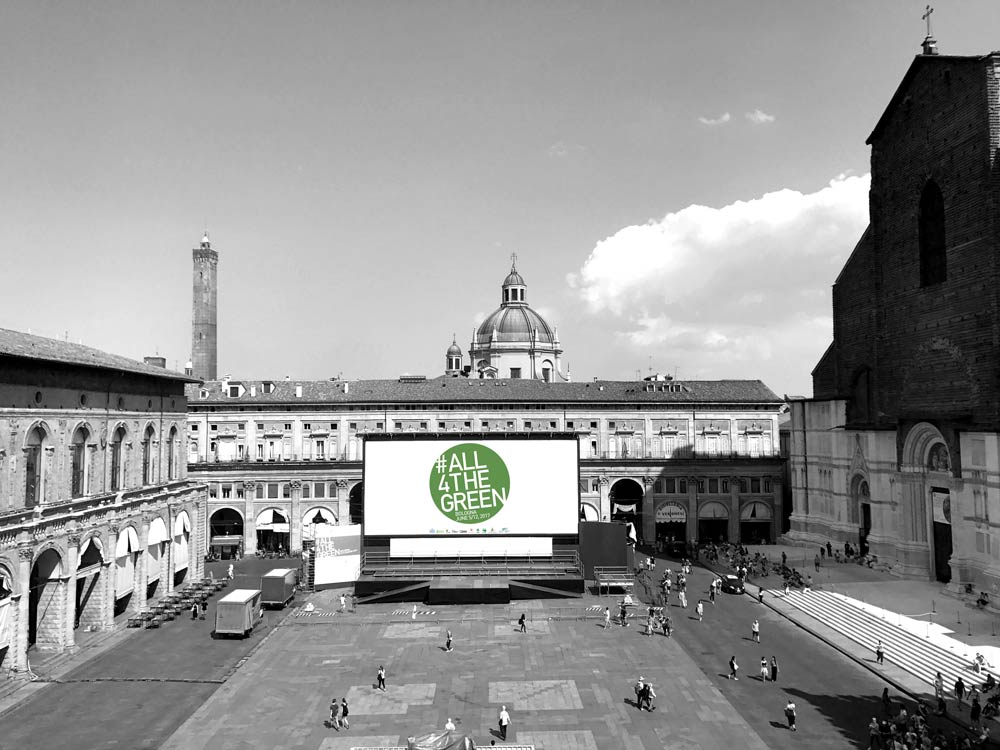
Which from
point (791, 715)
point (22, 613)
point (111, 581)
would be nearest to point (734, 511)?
point (791, 715)

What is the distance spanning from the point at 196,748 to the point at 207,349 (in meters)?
70.6

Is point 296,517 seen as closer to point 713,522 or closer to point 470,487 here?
point 470,487

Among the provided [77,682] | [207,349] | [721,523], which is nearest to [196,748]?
[77,682]

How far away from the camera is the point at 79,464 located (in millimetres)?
43500

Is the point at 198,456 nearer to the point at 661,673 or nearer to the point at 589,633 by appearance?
the point at 589,633

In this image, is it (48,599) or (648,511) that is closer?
(48,599)

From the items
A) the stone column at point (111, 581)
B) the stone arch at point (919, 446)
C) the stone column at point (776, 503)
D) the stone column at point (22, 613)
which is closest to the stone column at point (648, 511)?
the stone column at point (776, 503)

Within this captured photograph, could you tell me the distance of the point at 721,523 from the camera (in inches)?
2933

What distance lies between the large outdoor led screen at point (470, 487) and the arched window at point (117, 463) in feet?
51.8

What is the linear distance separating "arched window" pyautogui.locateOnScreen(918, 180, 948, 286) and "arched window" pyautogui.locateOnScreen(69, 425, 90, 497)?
51184 millimetres

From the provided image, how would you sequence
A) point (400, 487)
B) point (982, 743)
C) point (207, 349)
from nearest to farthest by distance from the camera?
point (982, 743) → point (400, 487) → point (207, 349)

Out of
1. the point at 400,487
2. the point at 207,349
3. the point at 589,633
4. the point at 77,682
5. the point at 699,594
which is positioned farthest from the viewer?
the point at 207,349

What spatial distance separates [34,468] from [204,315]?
185 ft

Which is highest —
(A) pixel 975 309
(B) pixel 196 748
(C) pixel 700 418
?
(A) pixel 975 309
